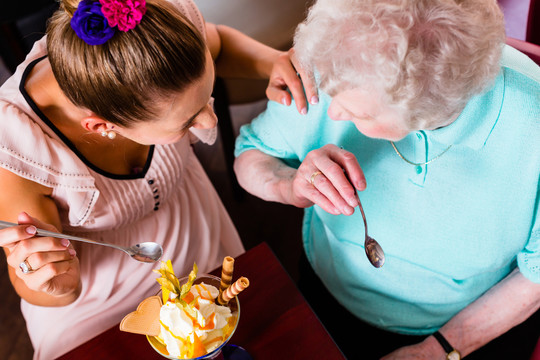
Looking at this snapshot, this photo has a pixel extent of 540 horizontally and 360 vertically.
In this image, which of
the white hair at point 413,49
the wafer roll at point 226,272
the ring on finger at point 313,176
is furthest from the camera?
the ring on finger at point 313,176

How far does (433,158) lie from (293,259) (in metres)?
1.28

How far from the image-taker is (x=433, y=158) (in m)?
0.97

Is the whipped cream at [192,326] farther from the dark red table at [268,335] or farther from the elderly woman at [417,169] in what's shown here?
the elderly woman at [417,169]

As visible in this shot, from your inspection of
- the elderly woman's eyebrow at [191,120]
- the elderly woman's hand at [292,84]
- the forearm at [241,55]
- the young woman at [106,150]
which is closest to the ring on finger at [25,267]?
the young woman at [106,150]

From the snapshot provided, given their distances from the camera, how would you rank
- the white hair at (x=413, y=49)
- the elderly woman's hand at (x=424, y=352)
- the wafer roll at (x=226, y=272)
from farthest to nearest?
the elderly woman's hand at (x=424, y=352) < the wafer roll at (x=226, y=272) < the white hair at (x=413, y=49)

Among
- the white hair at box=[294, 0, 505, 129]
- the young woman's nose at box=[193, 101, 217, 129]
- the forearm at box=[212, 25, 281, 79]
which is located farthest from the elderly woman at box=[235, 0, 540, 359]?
the forearm at box=[212, 25, 281, 79]

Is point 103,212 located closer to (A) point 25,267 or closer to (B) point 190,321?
(A) point 25,267

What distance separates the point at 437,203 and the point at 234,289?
0.54 m

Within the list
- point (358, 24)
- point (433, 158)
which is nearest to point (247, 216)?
point (433, 158)

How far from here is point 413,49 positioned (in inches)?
27.4

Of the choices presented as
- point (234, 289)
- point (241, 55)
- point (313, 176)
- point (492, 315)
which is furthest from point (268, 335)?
point (241, 55)

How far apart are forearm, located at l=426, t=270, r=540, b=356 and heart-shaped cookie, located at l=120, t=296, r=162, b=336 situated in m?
0.76

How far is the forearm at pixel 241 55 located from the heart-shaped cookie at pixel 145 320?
2.93 feet

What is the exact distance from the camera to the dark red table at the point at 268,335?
956 millimetres
